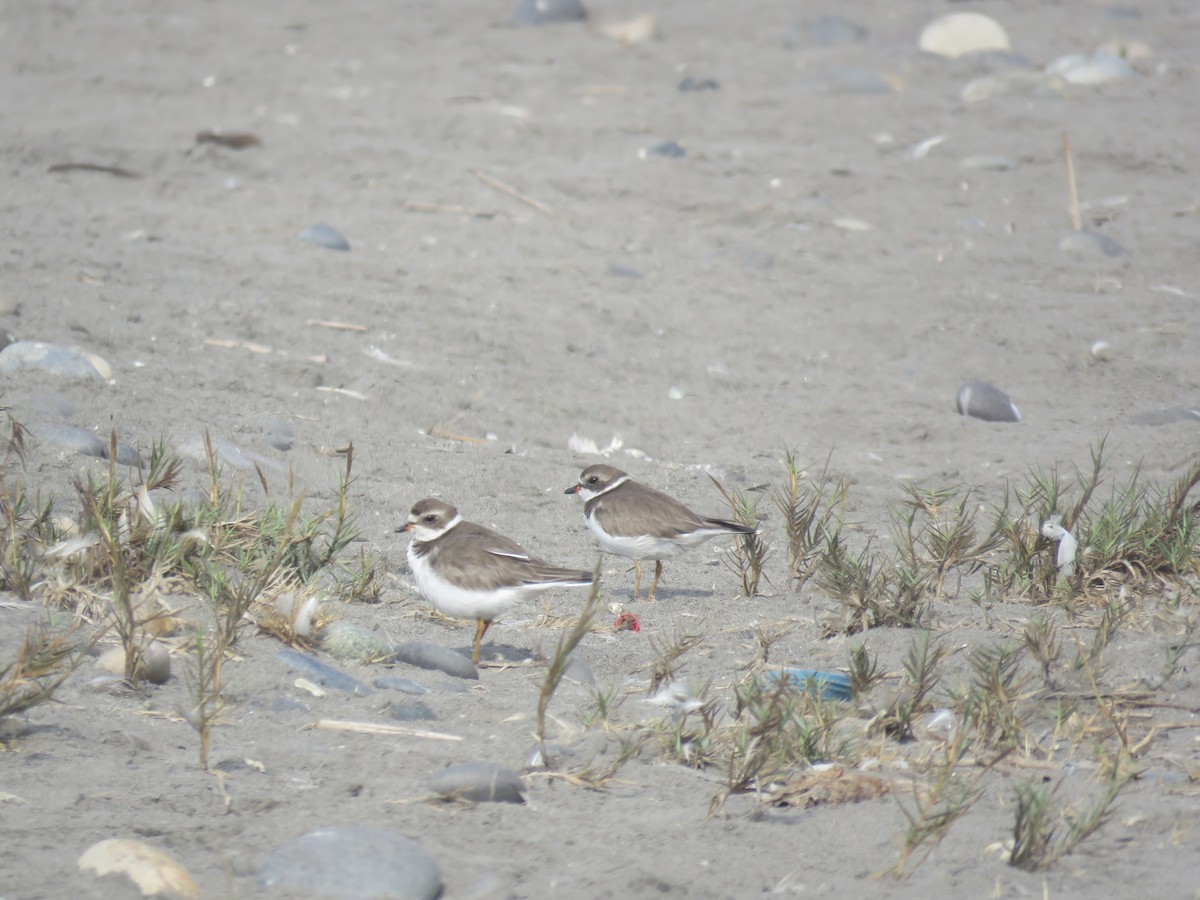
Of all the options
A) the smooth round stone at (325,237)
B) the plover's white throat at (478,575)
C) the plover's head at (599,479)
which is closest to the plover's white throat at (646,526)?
the plover's head at (599,479)

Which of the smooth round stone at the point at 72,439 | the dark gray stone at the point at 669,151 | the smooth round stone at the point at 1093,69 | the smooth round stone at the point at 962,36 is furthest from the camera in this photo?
the smooth round stone at the point at 962,36

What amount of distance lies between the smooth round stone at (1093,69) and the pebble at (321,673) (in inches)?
384

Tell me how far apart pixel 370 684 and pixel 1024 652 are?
2.02 metres

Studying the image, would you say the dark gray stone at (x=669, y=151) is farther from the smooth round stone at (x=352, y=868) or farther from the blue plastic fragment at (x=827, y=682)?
the smooth round stone at (x=352, y=868)

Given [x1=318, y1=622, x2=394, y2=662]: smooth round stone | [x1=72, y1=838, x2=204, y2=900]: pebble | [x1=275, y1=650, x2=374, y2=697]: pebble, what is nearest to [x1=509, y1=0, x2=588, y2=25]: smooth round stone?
[x1=318, y1=622, x2=394, y2=662]: smooth round stone

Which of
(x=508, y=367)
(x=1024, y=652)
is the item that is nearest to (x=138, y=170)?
(x=508, y=367)

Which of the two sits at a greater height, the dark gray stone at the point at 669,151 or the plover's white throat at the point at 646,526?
the dark gray stone at the point at 669,151

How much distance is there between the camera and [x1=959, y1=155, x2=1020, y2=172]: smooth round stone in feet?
32.7

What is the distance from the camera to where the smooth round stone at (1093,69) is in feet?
37.2

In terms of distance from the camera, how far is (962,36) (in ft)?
40.1

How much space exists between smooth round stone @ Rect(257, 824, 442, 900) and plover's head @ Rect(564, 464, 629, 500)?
2.76 metres

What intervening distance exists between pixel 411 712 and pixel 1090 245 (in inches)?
271

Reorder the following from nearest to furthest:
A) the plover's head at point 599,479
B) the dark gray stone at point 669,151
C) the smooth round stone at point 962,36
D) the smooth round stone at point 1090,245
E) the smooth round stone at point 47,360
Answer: the plover's head at point 599,479, the smooth round stone at point 47,360, the smooth round stone at point 1090,245, the dark gray stone at point 669,151, the smooth round stone at point 962,36

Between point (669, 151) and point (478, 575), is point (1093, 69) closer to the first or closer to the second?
point (669, 151)
